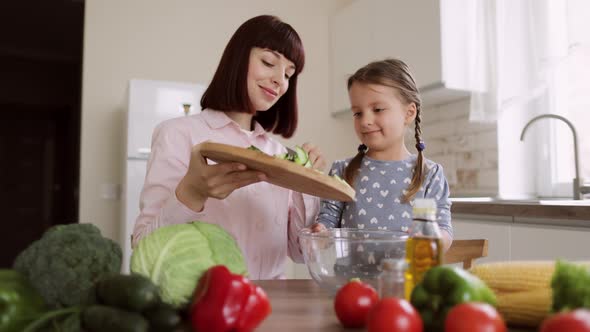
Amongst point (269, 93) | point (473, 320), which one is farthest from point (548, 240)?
point (473, 320)

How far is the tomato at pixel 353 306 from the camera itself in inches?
27.8

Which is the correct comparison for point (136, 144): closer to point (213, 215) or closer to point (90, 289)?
point (213, 215)

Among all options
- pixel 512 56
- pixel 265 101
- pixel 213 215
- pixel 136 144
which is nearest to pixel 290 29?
pixel 265 101

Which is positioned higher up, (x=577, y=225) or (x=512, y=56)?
(x=512, y=56)

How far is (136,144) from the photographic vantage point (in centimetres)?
328

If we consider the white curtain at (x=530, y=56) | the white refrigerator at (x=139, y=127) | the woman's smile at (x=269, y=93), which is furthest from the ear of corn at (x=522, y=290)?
the white refrigerator at (x=139, y=127)

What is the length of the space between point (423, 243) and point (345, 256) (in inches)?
Result: 7.3

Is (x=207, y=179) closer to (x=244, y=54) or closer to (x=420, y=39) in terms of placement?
(x=244, y=54)

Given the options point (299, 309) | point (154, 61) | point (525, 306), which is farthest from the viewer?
point (154, 61)

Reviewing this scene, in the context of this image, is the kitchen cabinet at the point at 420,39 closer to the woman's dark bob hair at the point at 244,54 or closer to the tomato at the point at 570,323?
the woman's dark bob hair at the point at 244,54

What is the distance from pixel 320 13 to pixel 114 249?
4098 millimetres

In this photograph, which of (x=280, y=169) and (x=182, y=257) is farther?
(x=280, y=169)

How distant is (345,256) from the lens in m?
0.91

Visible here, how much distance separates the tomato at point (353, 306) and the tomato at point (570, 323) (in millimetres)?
275
